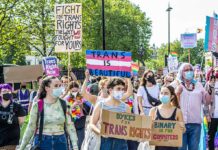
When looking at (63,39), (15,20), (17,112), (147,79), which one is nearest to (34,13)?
(15,20)

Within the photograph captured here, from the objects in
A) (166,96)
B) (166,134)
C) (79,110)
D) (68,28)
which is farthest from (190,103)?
(68,28)

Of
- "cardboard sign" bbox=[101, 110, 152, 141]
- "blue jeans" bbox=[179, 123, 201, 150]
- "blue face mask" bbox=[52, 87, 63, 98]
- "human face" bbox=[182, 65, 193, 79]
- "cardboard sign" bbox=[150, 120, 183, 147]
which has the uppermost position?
"human face" bbox=[182, 65, 193, 79]

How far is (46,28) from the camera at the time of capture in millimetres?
31828

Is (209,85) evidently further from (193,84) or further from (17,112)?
(17,112)

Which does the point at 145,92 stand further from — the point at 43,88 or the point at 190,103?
the point at 43,88

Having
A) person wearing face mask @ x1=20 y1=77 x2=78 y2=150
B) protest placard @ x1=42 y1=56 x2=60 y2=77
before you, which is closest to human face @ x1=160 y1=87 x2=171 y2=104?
person wearing face mask @ x1=20 y1=77 x2=78 y2=150

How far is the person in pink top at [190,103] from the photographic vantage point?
25.6 ft

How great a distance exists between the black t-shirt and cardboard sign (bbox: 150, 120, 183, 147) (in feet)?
6.37

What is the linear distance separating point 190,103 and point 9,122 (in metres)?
2.83

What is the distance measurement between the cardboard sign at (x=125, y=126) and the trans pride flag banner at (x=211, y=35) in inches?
242

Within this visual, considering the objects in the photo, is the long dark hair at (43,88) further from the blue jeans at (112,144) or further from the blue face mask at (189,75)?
the blue face mask at (189,75)

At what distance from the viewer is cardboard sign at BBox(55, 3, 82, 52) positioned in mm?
12930

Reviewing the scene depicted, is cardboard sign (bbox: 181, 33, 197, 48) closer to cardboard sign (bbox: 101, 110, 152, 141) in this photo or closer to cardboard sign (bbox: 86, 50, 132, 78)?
cardboard sign (bbox: 86, 50, 132, 78)

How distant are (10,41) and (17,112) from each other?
21.2 m
